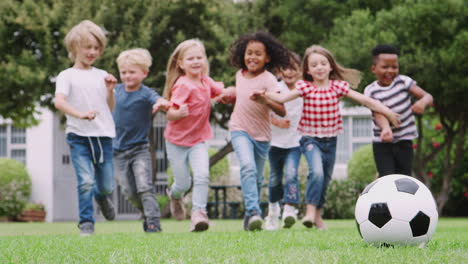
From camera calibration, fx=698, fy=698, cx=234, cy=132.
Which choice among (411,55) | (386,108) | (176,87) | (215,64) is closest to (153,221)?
(176,87)

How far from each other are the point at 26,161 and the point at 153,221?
1496 cm

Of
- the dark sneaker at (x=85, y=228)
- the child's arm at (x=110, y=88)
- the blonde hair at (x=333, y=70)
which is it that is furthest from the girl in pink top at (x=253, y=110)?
the dark sneaker at (x=85, y=228)

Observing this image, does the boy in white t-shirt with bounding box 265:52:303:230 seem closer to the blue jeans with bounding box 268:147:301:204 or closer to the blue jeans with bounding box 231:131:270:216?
the blue jeans with bounding box 268:147:301:204

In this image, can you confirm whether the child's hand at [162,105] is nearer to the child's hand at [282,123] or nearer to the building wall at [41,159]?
the child's hand at [282,123]

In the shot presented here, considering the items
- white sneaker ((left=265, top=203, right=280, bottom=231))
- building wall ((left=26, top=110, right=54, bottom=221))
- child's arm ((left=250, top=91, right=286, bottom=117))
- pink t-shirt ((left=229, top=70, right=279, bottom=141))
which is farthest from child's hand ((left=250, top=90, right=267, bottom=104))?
building wall ((left=26, top=110, right=54, bottom=221))

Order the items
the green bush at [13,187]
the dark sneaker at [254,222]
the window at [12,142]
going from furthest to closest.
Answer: the window at [12,142]
the green bush at [13,187]
the dark sneaker at [254,222]

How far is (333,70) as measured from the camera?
25.0 ft

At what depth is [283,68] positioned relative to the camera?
7.52 metres

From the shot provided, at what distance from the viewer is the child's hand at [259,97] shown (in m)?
6.67

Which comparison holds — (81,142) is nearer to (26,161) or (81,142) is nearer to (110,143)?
(110,143)

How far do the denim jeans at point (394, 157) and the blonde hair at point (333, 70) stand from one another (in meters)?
0.86

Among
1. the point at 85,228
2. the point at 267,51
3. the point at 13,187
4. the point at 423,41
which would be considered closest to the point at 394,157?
the point at 267,51

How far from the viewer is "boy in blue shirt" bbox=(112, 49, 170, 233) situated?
722 centimetres

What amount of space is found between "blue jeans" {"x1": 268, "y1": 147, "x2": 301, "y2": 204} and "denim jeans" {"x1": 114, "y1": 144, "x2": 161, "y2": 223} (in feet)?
4.37
